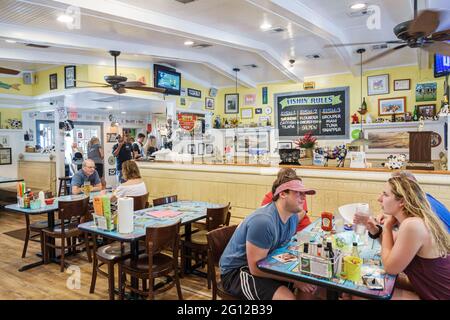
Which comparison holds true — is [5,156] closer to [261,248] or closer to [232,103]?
[232,103]

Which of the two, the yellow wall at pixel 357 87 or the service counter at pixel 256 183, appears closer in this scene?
the service counter at pixel 256 183

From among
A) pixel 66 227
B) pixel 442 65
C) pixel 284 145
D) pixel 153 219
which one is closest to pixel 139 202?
pixel 153 219

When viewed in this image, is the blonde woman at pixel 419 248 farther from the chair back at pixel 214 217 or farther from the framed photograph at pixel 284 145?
the framed photograph at pixel 284 145

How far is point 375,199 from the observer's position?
3824 mm

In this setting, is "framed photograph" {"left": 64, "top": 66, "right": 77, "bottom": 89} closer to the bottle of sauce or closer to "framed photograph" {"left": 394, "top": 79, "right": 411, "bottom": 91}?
the bottle of sauce

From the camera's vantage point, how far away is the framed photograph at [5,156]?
8227mm

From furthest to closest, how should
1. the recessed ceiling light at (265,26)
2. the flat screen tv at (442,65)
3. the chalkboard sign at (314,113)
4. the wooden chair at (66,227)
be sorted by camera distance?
the chalkboard sign at (314,113) → the flat screen tv at (442,65) → the recessed ceiling light at (265,26) → the wooden chair at (66,227)

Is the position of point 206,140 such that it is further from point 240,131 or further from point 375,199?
point 375,199

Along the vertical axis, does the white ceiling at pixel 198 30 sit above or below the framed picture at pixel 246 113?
above

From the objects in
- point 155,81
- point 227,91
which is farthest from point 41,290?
point 227,91

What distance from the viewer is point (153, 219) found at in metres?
3.28

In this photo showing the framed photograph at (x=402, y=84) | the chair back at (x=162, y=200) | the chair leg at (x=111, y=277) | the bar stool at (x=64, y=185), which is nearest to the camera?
the chair leg at (x=111, y=277)

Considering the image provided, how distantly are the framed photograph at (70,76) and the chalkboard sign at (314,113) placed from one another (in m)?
4.92

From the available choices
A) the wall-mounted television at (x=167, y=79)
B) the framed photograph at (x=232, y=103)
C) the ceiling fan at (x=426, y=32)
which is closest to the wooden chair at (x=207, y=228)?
the ceiling fan at (x=426, y=32)
